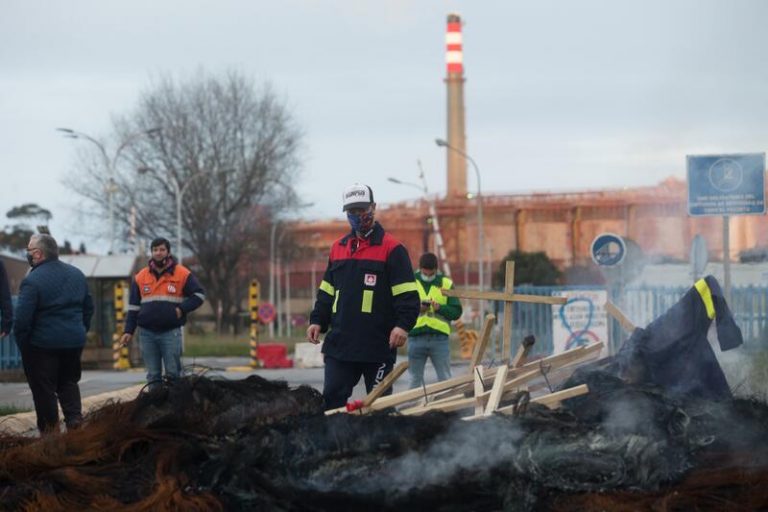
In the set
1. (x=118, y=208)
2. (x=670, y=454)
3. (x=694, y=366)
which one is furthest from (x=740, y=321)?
(x=118, y=208)

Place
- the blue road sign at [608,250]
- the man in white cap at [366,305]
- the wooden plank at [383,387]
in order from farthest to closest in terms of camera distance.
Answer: the blue road sign at [608,250], the man in white cap at [366,305], the wooden plank at [383,387]

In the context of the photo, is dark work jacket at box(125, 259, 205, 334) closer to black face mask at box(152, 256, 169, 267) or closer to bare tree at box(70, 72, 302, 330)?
black face mask at box(152, 256, 169, 267)

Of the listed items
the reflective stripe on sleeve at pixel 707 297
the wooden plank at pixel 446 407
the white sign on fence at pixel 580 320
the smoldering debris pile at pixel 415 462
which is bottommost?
the white sign on fence at pixel 580 320

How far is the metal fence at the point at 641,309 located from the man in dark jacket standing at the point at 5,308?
10.7 metres

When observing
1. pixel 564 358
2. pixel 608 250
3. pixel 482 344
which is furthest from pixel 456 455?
pixel 608 250

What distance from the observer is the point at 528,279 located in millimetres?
44219

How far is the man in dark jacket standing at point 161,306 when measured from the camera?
40.9ft

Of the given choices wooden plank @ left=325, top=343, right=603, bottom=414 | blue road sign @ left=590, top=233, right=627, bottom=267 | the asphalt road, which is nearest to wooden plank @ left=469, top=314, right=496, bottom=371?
wooden plank @ left=325, top=343, right=603, bottom=414

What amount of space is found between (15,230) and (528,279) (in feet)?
136

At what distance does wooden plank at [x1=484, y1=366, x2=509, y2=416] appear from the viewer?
7.13 metres

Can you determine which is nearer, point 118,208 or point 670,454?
point 670,454

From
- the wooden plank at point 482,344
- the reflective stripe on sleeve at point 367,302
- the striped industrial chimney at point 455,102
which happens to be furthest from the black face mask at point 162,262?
the striped industrial chimney at point 455,102

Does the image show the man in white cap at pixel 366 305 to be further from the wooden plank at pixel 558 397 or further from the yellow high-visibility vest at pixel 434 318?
the yellow high-visibility vest at pixel 434 318

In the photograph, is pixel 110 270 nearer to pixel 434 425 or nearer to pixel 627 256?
pixel 627 256
